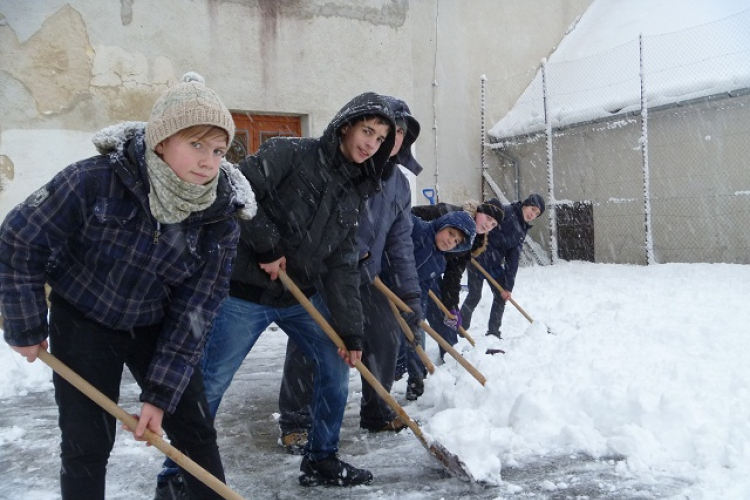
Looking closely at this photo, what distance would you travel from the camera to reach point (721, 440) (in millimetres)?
3297

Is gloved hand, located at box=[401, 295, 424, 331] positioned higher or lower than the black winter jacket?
lower

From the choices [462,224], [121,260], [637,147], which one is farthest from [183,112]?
[637,147]

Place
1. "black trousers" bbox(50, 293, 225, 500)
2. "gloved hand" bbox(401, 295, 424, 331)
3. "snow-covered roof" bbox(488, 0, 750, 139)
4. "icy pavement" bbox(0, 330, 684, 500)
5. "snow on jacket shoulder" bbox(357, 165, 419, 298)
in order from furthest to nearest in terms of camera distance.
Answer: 1. "snow-covered roof" bbox(488, 0, 750, 139)
2. "gloved hand" bbox(401, 295, 424, 331)
3. "snow on jacket shoulder" bbox(357, 165, 419, 298)
4. "icy pavement" bbox(0, 330, 684, 500)
5. "black trousers" bbox(50, 293, 225, 500)

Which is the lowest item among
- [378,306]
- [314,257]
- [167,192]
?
[378,306]

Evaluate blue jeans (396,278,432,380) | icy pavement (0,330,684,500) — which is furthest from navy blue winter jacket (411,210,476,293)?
icy pavement (0,330,684,500)

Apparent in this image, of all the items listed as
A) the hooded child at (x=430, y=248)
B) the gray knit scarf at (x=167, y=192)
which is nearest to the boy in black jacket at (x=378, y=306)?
the hooded child at (x=430, y=248)

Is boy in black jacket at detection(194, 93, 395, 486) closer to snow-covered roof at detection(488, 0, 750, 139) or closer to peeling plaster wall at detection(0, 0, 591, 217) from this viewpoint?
peeling plaster wall at detection(0, 0, 591, 217)

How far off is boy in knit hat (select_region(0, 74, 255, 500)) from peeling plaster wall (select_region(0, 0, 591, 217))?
613 centimetres

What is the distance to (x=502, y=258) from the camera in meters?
7.14

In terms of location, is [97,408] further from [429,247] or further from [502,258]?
[502,258]

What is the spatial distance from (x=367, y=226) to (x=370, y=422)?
47.9 inches

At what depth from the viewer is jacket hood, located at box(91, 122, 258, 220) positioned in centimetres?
213

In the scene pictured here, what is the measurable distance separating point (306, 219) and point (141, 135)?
1.01m

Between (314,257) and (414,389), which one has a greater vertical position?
(314,257)
